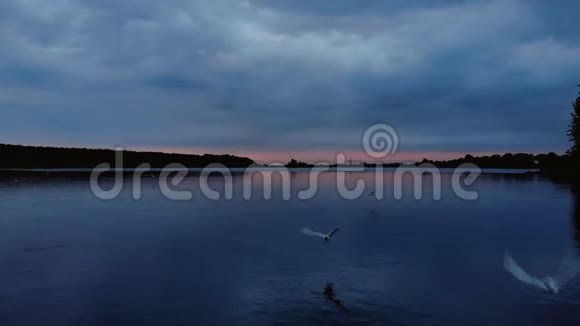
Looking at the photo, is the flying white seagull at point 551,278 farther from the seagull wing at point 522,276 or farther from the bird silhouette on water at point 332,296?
the bird silhouette on water at point 332,296

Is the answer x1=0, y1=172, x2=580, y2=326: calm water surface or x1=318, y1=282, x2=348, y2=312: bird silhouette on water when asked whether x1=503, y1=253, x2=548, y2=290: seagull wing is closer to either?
x1=0, y1=172, x2=580, y2=326: calm water surface

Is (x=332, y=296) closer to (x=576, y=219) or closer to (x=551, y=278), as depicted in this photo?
(x=551, y=278)

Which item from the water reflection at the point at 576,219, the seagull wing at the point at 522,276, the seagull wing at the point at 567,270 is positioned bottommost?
the seagull wing at the point at 567,270

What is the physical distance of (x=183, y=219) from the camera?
53938 mm

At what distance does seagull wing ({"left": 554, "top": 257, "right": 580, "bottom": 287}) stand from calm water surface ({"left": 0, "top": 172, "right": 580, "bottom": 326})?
2.42ft

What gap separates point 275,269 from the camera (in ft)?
93.7

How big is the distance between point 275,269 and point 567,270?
17.7m

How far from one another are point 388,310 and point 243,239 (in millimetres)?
21395

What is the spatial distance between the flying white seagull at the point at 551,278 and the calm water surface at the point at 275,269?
61 cm

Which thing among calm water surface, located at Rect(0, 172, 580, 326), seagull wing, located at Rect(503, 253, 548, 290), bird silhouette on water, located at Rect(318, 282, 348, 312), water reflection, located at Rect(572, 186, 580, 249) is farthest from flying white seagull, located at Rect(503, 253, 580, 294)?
bird silhouette on water, located at Rect(318, 282, 348, 312)

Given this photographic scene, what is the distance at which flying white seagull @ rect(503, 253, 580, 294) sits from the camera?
24703 millimetres

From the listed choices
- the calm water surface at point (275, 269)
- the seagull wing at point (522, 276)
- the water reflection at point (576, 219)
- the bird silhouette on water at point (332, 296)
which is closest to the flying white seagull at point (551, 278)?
the seagull wing at point (522, 276)

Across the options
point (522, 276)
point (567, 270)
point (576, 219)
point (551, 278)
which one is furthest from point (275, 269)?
point (576, 219)

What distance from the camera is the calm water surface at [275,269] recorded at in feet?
67.6
